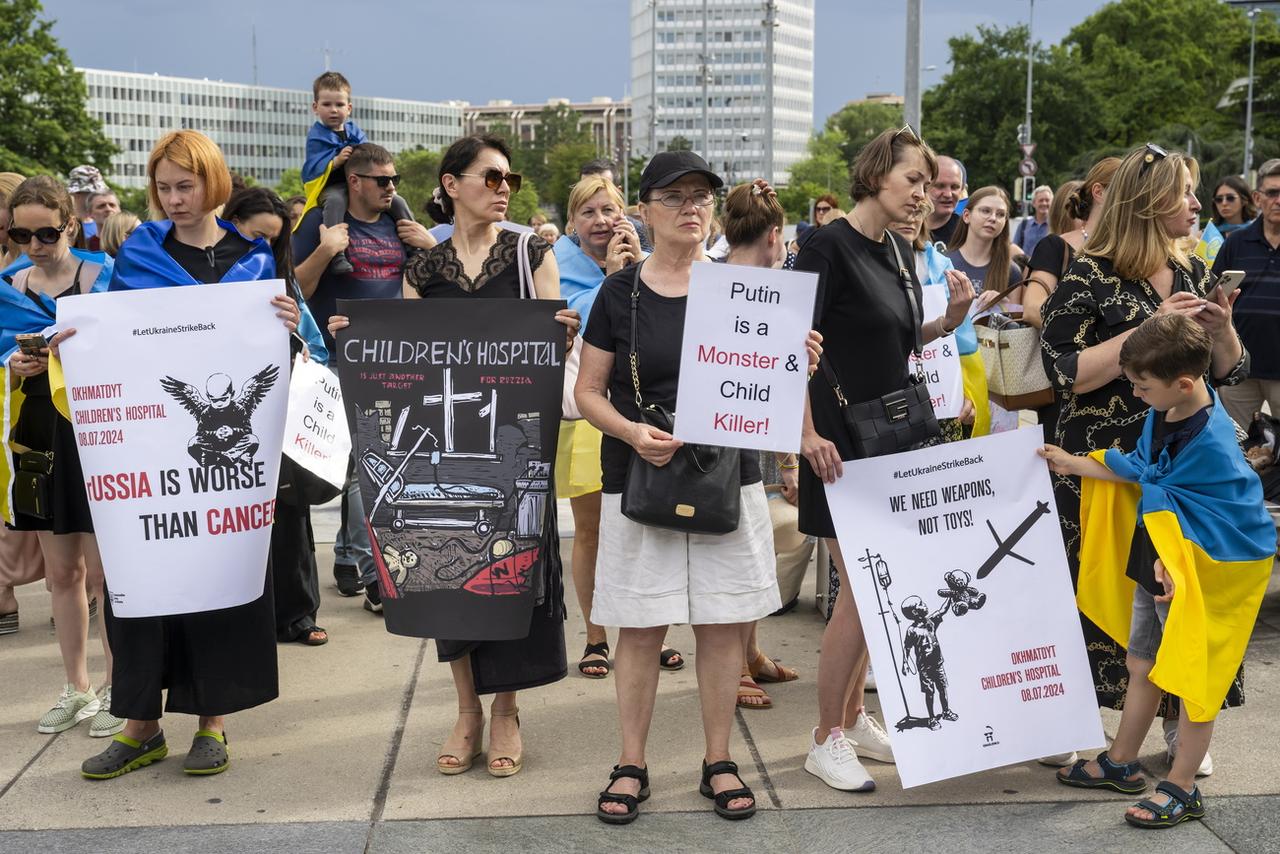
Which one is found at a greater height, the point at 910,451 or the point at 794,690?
the point at 910,451

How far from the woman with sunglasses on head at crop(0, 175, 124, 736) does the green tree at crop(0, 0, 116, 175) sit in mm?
39399

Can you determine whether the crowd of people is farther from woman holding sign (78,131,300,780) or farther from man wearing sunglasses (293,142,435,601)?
man wearing sunglasses (293,142,435,601)

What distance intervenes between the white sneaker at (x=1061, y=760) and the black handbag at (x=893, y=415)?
112cm

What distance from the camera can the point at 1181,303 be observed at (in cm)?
419

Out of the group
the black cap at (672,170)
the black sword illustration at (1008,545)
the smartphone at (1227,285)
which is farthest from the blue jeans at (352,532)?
the smartphone at (1227,285)

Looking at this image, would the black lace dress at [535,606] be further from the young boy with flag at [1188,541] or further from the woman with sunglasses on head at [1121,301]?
the young boy with flag at [1188,541]

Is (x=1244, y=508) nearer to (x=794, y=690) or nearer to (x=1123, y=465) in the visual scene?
(x=1123, y=465)

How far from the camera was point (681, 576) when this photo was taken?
412cm

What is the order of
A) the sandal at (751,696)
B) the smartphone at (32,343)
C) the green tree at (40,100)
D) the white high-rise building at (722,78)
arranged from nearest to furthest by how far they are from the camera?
the smartphone at (32,343) < the sandal at (751,696) < the green tree at (40,100) < the white high-rise building at (722,78)

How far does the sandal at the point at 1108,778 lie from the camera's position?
14.1 feet

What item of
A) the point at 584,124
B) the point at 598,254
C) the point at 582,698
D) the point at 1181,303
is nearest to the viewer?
the point at 1181,303

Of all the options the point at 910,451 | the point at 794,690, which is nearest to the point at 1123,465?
the point at 910,451

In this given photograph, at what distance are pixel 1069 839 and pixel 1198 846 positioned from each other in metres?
0.35

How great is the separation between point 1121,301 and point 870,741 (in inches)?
65.4
